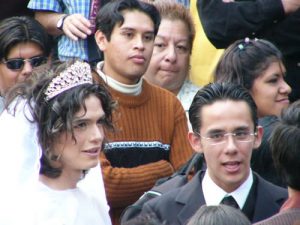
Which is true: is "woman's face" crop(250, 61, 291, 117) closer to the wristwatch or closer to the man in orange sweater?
the man in orange sweater

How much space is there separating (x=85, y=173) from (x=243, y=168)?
2.70ft

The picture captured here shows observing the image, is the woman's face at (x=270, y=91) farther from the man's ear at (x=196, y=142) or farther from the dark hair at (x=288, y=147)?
the dark hair at (x=288, y=147)

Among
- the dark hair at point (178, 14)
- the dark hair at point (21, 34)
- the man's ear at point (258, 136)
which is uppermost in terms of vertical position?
the man's ear at point (258, 136)

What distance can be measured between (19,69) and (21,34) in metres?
0.25

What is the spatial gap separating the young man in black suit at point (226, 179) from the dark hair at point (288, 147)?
1.42 feet

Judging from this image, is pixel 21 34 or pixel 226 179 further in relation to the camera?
pixel 21 34

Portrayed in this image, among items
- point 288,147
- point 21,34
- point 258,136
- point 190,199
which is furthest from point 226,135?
point 21,34

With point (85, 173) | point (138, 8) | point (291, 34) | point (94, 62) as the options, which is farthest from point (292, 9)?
point (85, 173)

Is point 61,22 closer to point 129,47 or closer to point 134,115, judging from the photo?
point 129,47

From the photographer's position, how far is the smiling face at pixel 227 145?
→ 536cm

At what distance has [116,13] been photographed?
21.7ft

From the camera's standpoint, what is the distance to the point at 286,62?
6.83 m

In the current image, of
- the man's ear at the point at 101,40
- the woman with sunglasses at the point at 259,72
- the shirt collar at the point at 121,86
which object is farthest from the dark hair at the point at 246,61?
the man's ear at the point at 101,40

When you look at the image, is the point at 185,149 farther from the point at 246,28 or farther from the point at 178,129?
the point at 246,28
